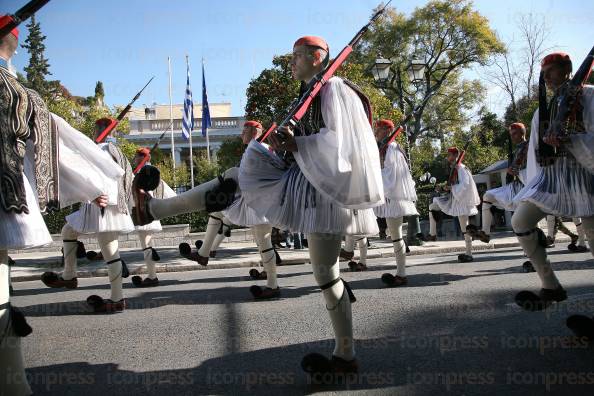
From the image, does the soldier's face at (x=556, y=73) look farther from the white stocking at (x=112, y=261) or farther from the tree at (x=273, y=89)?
the tree at (x=273, y=89)

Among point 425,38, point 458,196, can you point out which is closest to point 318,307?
point 458,196

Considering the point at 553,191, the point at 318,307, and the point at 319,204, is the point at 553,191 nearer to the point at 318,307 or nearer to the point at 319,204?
the point at 319,204

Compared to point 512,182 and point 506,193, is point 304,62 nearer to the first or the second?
point 506,193

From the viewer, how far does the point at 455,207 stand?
372 inches

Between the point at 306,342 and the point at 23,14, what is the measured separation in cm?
300

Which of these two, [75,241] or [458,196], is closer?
[75,241]

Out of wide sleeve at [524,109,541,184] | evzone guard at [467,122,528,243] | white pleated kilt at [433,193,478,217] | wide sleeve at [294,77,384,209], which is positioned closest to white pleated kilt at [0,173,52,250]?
wide sleeve at [294,77,384,209]

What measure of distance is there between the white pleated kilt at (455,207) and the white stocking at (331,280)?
676cm

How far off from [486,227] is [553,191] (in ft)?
18.8

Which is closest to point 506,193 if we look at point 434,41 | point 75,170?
point 75,170

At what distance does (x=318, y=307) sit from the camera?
18.0 feet

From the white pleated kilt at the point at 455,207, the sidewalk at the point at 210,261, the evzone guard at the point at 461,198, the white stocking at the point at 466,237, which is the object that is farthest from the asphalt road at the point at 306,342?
the sidewalk at the point at 210,261

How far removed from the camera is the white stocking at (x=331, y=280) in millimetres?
3127

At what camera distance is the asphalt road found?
3074 millimetres
